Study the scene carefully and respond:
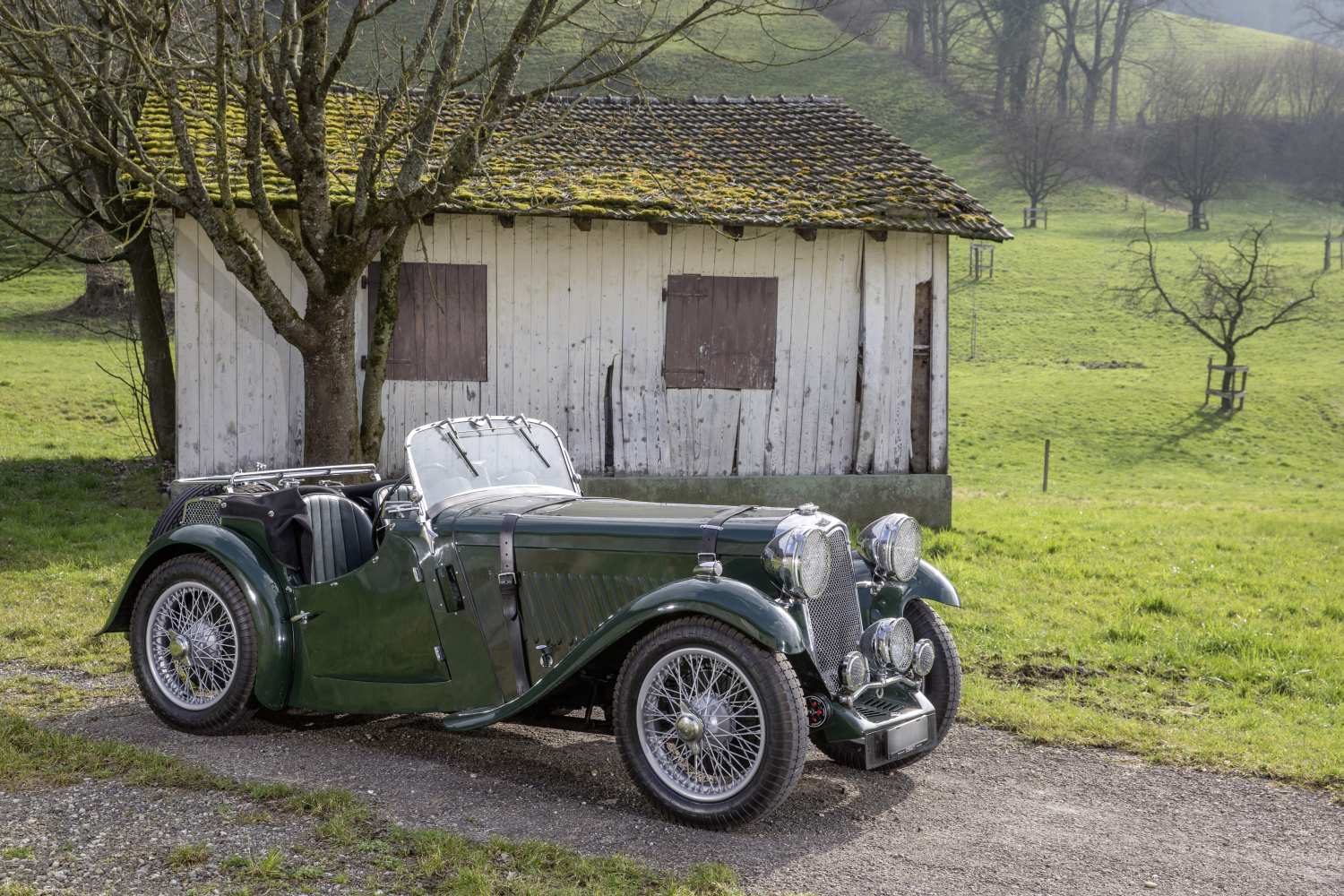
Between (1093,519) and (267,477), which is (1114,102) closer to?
(1093,519)

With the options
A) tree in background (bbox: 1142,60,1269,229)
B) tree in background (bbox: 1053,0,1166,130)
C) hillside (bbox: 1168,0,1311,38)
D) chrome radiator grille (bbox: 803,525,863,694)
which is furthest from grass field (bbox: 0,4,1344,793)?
hillside (bbox: 1168,0,1311,38)

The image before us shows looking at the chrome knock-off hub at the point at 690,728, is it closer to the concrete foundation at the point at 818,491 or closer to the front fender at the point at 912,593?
the front fender at the point at 912,593

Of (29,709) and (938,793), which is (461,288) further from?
(938,793)

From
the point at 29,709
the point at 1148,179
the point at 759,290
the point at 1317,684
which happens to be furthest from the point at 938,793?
the point at 1148,179

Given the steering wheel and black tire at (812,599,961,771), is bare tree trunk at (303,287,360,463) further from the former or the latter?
black tire at (812,599,961,771)

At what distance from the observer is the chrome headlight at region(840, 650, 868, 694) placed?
4.86 meters

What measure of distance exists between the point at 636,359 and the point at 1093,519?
5.82 meters

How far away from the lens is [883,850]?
465 centimetres

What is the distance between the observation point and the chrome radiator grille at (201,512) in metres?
6.29

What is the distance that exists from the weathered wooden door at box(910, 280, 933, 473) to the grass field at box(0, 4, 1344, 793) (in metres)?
0.92

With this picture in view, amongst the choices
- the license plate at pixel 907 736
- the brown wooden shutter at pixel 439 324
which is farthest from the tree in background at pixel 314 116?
the license plate at pixel 907 736

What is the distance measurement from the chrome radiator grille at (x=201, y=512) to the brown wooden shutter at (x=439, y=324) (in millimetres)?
6420

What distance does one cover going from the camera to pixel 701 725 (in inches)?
188

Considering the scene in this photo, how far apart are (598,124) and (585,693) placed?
10733 millimetres
